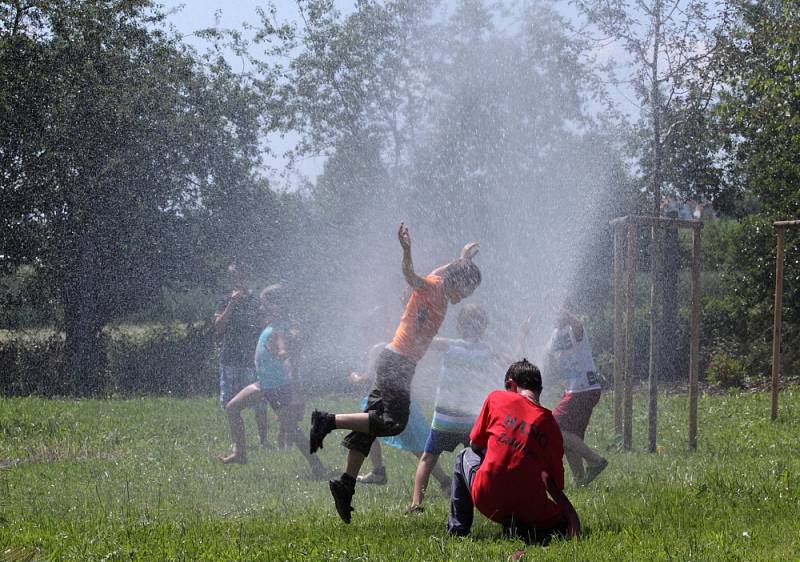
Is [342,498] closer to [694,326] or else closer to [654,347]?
[654,347]

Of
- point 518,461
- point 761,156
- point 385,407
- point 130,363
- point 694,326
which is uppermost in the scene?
point 761,156

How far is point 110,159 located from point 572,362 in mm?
16399

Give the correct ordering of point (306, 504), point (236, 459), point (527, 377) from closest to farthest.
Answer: point (527, 377) → point (306, 504) → point (236, 459)

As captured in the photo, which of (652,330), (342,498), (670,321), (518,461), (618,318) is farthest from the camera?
(670,321)

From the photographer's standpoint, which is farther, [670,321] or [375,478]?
[670,321]

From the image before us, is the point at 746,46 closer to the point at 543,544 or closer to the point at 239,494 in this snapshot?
the point at 239,494

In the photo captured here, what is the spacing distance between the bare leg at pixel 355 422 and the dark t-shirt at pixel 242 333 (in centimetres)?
426

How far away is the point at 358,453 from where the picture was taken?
268 inches

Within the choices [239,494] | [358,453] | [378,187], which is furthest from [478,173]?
[358,453]

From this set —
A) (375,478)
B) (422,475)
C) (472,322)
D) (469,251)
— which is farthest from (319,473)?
(469,251)

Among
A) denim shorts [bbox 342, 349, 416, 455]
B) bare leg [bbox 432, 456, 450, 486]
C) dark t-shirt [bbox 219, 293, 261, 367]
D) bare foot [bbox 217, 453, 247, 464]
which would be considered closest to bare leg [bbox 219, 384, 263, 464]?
bare foot [bbox 217, 453, 247, 464]

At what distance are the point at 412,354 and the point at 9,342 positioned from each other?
1783cm

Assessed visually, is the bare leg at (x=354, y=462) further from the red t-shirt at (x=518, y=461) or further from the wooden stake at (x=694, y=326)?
the wooden stake at (x=694, y=326)

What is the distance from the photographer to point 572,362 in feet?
30.1
